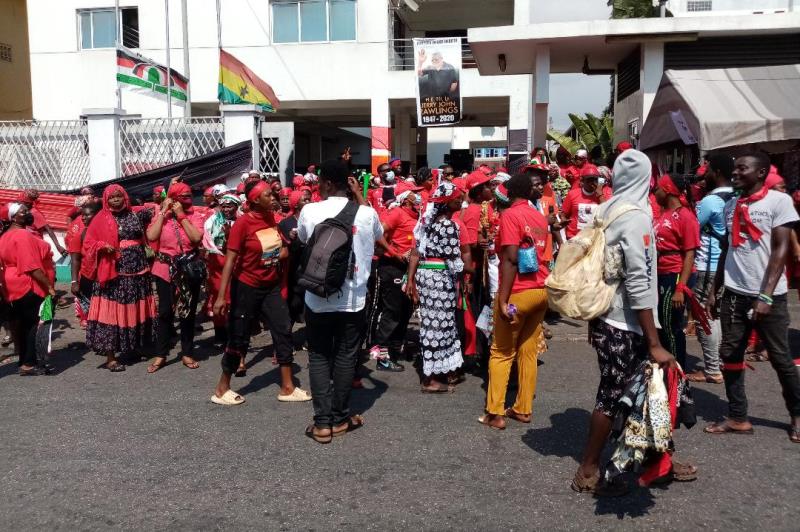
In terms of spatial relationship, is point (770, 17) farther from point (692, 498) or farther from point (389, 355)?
point (692, 498)

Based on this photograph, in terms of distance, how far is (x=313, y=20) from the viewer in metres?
19.8

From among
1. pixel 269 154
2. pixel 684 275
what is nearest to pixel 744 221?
pixel 684 275

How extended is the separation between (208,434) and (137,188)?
24.6 feet

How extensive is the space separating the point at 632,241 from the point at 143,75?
43.5ft

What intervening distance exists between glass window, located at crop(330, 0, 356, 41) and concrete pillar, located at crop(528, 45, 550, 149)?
8365 mm

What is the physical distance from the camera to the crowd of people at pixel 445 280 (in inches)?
147

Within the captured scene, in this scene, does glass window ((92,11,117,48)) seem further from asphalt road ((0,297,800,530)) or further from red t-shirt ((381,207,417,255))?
red t-shirt ((381,207,417,255))

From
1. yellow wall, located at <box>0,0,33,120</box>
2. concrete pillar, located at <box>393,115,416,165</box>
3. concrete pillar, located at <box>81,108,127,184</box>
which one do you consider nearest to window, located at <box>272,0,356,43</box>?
concrete pillar, located at <box>393,115,416,165</box>

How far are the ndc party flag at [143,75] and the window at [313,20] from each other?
518cm

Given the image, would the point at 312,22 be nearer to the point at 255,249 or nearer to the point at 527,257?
the point at 255,249

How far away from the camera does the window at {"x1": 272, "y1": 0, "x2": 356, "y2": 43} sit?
19562 millimetres

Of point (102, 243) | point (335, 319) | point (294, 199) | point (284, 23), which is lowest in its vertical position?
point (335, 319)

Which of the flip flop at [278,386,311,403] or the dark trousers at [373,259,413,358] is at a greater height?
the dark trousers at [373,259,413,358]

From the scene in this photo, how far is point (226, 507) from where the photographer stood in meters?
3.56
